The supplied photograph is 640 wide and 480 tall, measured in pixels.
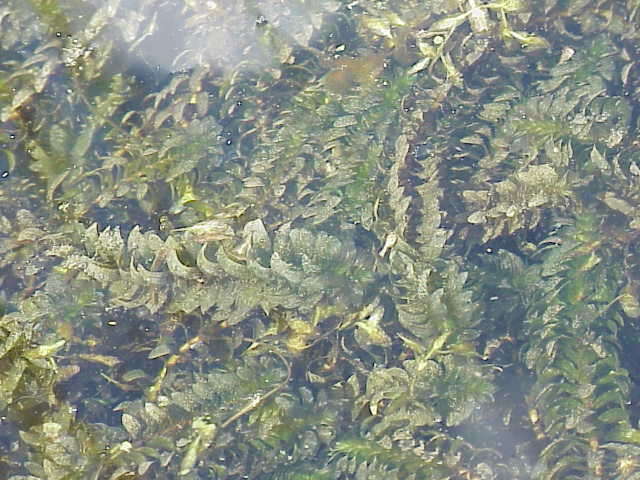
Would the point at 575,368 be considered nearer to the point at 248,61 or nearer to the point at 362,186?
the point at 362,186

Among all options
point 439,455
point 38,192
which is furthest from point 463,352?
point 38,192

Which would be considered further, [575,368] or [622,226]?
[622,226]

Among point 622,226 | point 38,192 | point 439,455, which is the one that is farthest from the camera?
point 38,192

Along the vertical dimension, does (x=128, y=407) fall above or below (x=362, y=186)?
below

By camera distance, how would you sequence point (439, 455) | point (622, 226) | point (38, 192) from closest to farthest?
point (439, 455)
point (622, 226)
point (38, 192)

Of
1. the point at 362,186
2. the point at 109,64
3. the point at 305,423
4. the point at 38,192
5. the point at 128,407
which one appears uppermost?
the point at 109,64

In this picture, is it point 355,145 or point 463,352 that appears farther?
point 355,145

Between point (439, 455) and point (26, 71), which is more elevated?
point (26, 71)

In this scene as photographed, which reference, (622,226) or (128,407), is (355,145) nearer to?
(622,226)

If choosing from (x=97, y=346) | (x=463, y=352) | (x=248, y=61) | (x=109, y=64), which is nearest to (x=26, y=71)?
(x=109, y=64)
